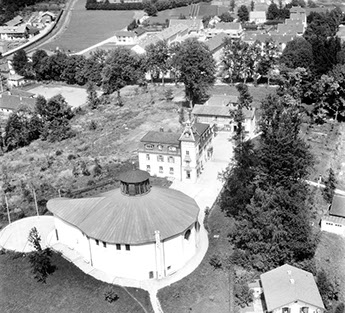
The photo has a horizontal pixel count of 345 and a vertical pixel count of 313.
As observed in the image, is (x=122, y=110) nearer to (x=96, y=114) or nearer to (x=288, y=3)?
(x=96, y=114)

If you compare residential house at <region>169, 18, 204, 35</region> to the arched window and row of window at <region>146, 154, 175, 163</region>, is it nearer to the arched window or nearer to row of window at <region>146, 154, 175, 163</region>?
row of window at <region>146, 154, 175, 163</region>

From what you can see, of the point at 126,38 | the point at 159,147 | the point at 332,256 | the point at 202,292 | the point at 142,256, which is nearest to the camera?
the point at 202,292

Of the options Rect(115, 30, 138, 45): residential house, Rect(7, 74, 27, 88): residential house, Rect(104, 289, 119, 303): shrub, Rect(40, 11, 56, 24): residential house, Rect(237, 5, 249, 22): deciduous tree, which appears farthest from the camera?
Rect(40, 11, 56, 24): residential house

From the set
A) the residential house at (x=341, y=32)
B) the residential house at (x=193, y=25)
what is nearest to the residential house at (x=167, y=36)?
the residential house at (x=193, y=25)

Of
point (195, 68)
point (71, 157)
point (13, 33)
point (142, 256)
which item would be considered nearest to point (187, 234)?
point (142, 256)

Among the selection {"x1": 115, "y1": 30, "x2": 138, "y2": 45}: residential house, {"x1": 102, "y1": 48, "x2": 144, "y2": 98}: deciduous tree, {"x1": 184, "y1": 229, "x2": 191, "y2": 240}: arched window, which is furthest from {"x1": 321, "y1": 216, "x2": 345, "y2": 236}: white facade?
{"x1": 115, "y1": 30, "x2": 138, "y2": 45}: residential house

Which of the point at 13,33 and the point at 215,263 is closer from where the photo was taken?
the point at 215,263

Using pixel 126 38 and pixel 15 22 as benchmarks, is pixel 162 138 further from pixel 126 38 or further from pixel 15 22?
pixel 15 22
